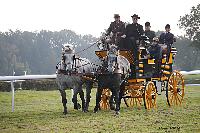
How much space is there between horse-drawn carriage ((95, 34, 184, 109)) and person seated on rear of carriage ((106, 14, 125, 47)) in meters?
0.34

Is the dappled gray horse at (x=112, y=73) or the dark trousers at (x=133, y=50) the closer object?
the dappled gray horse at (x=112, y=73)

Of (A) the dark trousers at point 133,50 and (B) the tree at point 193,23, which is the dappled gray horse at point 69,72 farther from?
(B) the tree at point 193,23

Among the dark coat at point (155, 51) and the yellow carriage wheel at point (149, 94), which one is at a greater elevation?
the dark coat at point (155, 51)

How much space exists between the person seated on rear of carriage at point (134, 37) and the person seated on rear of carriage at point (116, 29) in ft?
0.61

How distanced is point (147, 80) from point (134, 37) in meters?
1.61

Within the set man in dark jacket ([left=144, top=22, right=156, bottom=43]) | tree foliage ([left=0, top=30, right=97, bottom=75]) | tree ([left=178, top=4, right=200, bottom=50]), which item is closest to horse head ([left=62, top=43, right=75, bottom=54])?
man in dark jacket ([left=144, top=22, right=156, bottom=43])

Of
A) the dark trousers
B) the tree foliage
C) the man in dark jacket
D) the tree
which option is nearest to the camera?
the dark trousers

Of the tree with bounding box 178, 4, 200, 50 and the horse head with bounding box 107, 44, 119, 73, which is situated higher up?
the tree with bounding box 178, 4, 200, 50

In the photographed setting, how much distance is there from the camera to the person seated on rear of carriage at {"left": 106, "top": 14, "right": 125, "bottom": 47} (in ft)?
45.7

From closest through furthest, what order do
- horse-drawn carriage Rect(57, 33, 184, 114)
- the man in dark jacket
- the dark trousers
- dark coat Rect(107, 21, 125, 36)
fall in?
horse-drawn carriage Rect(57, 33, 184, 114) < the dark trousers < dark coat Rect(107, 21, 125, 36) < the man in dark jacket

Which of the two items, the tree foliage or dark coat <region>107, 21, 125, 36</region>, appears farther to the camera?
the tree foliage

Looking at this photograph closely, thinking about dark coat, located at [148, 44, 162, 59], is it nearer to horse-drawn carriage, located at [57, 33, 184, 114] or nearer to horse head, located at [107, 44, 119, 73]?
horse-drawn carriage, located at [57, 33, 184, 114]

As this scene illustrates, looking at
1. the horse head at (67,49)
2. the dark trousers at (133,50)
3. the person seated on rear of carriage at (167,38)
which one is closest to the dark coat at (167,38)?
the person seated on rear of carriage at (167,38)

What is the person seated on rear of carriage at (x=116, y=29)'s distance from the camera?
13923 mm
